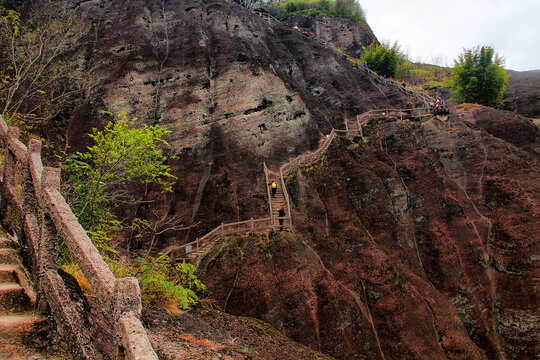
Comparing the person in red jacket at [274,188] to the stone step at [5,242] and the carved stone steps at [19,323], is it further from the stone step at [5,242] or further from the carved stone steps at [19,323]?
the carved stone steps at [19,323]

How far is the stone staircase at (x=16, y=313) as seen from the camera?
474 centimetres

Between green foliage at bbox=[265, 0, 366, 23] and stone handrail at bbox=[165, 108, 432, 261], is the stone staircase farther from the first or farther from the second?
green foliage at bbox=[265, 0, 366, 23]

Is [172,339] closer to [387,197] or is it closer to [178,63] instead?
[387,197]

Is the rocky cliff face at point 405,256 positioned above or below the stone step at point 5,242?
below

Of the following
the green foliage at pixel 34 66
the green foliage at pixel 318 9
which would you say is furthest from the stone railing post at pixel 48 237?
the green foliage at pixel 318 9

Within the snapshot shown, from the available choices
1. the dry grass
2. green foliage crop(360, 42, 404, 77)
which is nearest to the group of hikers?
green foliage crop(360, 42, 404, 77)

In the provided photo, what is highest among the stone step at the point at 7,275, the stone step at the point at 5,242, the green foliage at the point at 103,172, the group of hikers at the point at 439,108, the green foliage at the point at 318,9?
the green foliage at the point at 318,9

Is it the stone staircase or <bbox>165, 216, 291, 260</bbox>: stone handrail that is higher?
the stone staircase

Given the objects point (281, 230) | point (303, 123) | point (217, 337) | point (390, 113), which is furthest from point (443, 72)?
point (217, 337)

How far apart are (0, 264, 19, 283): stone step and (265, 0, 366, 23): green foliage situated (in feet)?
205

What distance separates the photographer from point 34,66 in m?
22.0

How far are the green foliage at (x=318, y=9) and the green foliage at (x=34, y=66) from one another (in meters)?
39.4

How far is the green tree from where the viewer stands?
36312 millimetres

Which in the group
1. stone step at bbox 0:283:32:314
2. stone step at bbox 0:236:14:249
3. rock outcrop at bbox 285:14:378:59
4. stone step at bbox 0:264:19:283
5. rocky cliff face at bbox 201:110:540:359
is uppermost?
rock outcrop at bbox 285:14:378:59
